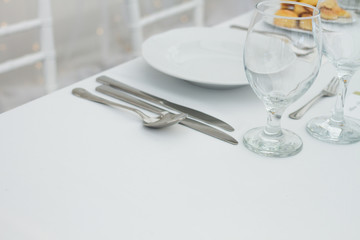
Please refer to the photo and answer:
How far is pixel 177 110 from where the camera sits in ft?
2.32

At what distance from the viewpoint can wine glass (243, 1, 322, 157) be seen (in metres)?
0.55

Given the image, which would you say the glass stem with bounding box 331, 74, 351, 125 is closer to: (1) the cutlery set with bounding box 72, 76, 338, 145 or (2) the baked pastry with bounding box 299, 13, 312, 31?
(1) the cutlery set with bounding box 72, 76, 338, 145

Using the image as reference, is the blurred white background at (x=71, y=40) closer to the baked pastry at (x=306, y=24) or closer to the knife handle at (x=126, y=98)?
the knife handle at (x=126, y=98)

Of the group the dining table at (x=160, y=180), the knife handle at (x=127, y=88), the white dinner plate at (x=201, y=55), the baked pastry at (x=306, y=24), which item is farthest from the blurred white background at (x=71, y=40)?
the baked pastry at (x=306, y=24)

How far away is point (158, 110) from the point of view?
702mm

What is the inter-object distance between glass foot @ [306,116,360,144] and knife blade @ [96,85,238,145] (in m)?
0.12

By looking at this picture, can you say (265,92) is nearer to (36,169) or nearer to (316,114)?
(316,114)

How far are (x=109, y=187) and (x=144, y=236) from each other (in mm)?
91

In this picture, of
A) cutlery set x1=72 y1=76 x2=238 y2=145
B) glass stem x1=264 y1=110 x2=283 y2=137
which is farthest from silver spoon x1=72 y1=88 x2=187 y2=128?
glass stem x1=264 y1=110 x2=283 y2=137

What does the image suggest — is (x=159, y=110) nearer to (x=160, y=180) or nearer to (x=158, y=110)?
(x=158, y=110)

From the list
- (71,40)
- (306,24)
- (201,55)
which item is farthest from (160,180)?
(71,40)

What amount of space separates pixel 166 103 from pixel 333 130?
9.6 inches

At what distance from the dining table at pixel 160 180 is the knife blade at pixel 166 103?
2cm

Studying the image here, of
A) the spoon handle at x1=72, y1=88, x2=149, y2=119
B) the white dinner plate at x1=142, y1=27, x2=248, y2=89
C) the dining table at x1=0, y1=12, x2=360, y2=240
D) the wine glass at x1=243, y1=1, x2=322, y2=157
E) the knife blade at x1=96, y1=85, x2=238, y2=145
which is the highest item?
the wine glass at x1=243, y1=1, x2=322, y2=157
